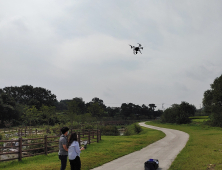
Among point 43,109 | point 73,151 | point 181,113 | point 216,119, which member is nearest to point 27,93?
point 43,109

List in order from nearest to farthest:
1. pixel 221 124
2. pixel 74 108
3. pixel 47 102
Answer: pixel 221 124, pixel 74 108, pixel 47 102

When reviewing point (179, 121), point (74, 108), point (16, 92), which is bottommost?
point (179, 121)

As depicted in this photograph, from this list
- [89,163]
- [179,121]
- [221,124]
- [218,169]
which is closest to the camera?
[218,169]

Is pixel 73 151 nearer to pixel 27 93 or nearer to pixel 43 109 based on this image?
pixel 43 109

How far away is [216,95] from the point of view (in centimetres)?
4369

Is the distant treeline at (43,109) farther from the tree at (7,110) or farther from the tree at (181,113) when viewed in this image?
the tree at (181,113)

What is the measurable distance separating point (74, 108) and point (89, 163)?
38619 millimetres

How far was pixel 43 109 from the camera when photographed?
144 feet

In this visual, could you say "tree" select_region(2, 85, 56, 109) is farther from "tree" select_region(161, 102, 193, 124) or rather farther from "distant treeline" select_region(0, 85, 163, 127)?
"tree" select_region(161, 102, 193, 124)

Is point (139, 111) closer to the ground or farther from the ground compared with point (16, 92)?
closer to the ground

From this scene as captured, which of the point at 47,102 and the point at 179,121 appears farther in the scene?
the point at 47,102

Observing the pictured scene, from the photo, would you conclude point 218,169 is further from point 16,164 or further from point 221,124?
point 221,124

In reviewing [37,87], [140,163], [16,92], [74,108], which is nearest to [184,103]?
[74,108]

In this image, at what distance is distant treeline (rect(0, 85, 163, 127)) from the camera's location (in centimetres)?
4600
